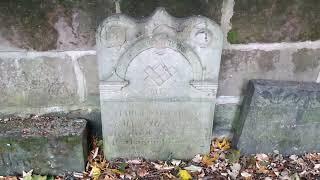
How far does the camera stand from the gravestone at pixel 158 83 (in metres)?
2.50

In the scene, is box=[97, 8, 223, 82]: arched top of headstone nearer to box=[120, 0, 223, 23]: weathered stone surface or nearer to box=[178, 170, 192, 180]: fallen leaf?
box=[120, 0, 223, 23]: weathered stone surface

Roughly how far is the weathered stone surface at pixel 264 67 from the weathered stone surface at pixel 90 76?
0.87 m

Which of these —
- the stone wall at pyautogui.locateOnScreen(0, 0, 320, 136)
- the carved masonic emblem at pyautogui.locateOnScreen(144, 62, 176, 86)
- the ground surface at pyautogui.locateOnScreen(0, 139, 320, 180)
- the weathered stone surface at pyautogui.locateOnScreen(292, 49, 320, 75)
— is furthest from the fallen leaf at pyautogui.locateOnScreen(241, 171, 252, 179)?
the carved masonic emblem at pyautogui.locateOnScreen(144, 62, 176, 86)

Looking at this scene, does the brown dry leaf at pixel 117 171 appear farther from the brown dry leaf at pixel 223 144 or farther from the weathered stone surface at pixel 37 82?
the brown dry leaf at pixel 223 144

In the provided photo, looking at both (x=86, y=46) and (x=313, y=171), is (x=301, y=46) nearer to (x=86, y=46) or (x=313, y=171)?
(x=313, y=171)

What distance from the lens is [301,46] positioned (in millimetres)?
2924

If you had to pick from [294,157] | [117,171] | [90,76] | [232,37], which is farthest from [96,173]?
[294,157]

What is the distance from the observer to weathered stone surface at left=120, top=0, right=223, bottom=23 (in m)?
2.68

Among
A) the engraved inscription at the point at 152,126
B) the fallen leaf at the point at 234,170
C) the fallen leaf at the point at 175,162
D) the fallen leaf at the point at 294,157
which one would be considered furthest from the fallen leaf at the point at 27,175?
the fallen leaf at the point at 294,157

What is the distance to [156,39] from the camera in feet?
8.29

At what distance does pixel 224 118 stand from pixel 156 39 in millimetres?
993

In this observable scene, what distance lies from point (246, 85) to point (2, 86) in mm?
1689

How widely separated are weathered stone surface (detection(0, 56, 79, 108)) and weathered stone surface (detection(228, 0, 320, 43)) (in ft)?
3.74

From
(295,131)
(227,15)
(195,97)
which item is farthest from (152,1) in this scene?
(295,131)
